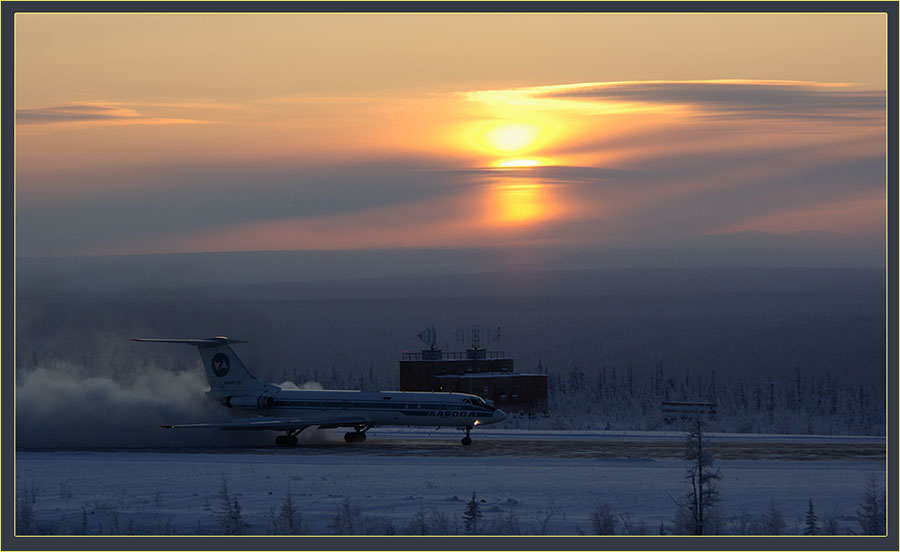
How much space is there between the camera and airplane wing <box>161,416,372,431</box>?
64.6 m

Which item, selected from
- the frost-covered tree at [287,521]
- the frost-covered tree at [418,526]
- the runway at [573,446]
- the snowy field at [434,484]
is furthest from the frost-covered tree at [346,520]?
the runway at [573,446]

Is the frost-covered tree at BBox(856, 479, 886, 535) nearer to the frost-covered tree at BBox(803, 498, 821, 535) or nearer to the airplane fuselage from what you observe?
the frost-covered tree at BBox(803, 498, 821, 535)

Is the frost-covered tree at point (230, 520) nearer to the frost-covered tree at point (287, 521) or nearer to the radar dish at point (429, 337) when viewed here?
the frost-covered tree at point (287, 521)

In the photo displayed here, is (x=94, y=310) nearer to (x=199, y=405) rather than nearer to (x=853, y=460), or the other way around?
(x=199, y=405)

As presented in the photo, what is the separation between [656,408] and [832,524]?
62707 mm

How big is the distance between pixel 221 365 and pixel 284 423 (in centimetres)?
726

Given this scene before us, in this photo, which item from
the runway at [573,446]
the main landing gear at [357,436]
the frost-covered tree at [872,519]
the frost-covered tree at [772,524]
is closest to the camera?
the frost-covered tree at [872,519]

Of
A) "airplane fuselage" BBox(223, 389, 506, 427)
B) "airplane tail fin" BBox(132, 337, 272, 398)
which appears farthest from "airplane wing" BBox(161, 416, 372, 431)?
"airplane tail fin" BBox(132, 337, 272, 398)

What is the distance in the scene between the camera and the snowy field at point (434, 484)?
36.0 metres

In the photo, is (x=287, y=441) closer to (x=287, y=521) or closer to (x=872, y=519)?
(x=287, y=521)

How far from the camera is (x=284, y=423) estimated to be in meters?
65.6

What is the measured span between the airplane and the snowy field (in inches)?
50.0

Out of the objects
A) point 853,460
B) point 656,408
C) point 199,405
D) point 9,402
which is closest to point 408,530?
point 9,402

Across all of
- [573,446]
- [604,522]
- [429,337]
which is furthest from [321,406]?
[604,522]
